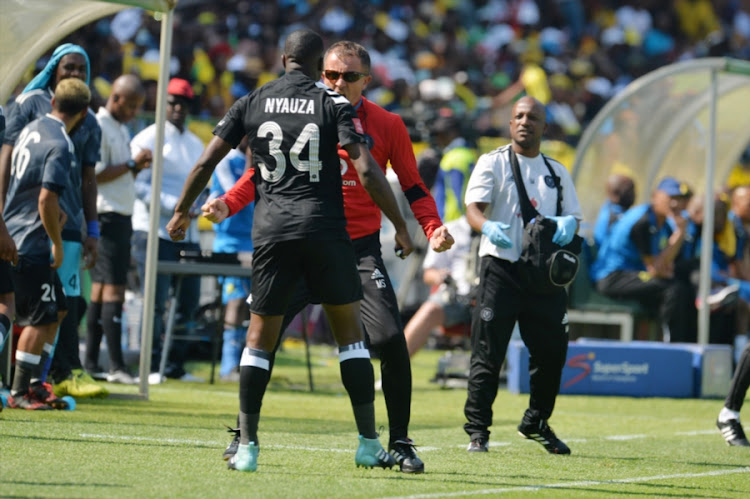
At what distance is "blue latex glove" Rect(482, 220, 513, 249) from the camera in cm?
778

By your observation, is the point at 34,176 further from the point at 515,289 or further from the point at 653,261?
the point at 653,261

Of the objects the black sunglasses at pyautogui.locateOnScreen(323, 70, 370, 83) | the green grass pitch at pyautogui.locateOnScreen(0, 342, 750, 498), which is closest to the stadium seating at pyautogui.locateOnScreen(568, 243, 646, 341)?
the green grass pitch at pyautogui.locateOnScreen(0, 342, 750, 498)

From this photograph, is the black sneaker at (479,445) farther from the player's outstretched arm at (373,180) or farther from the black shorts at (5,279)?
the black shorts at (5,279)

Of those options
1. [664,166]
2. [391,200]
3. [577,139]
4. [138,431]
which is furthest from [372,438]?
[577,139]

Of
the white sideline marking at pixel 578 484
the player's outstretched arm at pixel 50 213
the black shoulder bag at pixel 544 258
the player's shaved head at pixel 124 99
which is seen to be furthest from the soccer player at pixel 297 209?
the player's shaved head at pixel 124 99

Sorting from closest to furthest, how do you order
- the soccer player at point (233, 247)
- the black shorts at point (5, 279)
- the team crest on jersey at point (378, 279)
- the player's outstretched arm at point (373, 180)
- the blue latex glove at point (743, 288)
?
the player's outstretched arm at point (373, 180)
the team crest on jersey at point (378, 279)
the black shorts at point (5, 279)
the soccer player at point (233, 247)
the blue latex glove at point (743, 288)

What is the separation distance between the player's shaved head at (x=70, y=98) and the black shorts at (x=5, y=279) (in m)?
1.41

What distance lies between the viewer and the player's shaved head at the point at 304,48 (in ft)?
20.5

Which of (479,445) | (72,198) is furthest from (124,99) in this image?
(479,445)

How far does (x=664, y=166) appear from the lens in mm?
16984

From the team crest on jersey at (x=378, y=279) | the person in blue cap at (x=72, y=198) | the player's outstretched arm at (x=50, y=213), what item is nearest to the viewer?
the team crest on jersey at (x=378, y=279)

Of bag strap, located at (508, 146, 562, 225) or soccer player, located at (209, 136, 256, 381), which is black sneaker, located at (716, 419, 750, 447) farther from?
soccer player, located at (209, 136, 256, 381)

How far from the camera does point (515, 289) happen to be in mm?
7988

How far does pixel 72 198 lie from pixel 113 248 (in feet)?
5.81
